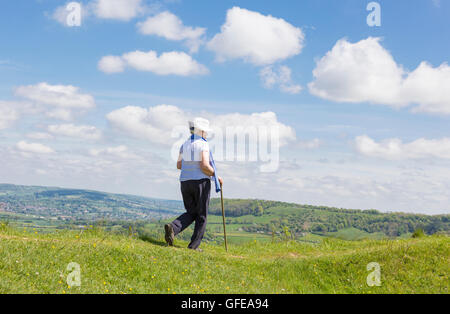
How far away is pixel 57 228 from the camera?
40.9ft

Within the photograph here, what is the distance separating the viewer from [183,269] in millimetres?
9398

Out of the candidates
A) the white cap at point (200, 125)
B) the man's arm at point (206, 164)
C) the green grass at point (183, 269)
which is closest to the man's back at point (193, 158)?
the man's arm at point (206, 164)

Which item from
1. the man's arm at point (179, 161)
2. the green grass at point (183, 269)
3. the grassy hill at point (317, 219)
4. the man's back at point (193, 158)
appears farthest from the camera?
the grassy hill at point (317, 219)

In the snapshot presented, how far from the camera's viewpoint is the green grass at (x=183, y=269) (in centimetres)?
799

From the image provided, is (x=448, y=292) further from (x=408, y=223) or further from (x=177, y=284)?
(x=408, y=223)

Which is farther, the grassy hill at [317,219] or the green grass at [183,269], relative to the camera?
the grassy hill at [317,219]

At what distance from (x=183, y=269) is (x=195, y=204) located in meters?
2.53

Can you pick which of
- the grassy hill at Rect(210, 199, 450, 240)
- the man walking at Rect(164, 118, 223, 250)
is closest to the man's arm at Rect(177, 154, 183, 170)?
the man walking at Rect(164, 118, 223, 250)

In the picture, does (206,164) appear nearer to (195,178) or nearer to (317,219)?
(195,178)

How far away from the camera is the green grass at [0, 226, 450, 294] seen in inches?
315

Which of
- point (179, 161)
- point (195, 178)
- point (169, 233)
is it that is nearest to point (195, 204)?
point (195, 178)

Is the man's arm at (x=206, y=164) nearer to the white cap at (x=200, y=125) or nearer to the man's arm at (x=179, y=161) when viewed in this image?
the white cap at (x=200, y=125)

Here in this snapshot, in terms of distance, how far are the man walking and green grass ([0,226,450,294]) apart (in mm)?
892
